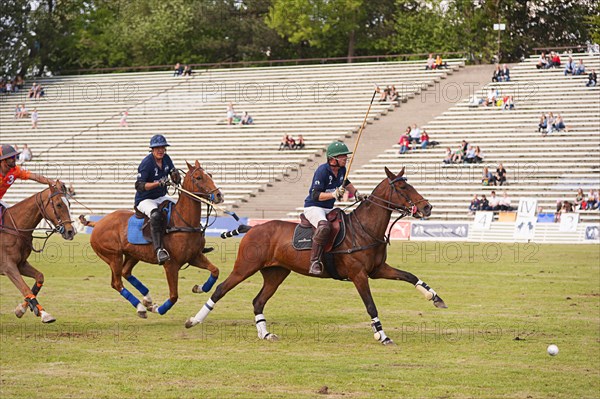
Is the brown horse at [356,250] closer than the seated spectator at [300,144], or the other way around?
the brown horse at [356,250]

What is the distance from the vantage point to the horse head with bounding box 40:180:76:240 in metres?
14.8

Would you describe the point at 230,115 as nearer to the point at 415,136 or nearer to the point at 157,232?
the point at 415,136

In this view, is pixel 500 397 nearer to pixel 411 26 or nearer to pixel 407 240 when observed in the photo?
pixel 407 240

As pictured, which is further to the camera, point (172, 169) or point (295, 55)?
point (295, 55)

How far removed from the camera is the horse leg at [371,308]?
13.0m

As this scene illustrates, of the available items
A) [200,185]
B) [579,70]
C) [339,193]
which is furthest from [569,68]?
[339,193]

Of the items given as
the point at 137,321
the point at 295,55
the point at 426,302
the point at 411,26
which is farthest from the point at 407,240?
the point at 295,55

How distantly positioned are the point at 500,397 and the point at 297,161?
36.0 meters

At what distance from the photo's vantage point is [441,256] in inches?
1160

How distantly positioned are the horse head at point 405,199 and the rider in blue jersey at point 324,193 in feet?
1.50

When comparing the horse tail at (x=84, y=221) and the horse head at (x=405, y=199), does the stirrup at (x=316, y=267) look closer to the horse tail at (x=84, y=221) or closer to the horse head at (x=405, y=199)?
the horse head at (x=405, y=199)

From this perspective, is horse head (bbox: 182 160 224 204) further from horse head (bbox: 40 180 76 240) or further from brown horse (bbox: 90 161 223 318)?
horse head (bbox: 40 180 76 240)

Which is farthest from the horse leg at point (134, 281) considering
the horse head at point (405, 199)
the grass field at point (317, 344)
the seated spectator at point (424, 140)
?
the seated spectator at point (424, 140)

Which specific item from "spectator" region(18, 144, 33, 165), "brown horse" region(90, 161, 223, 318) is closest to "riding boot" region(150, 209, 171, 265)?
"brown horse" region(90, 161, 223, 318)
